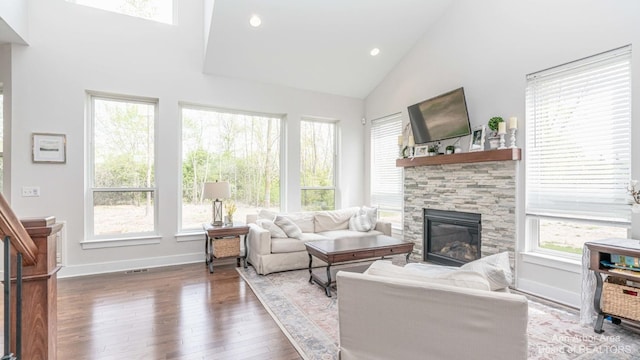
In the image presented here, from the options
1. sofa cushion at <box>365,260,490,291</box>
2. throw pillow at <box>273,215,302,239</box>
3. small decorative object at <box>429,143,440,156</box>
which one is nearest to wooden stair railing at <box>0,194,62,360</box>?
sofa cushion at <box>365,260,490,291</box>

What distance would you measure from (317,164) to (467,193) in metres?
2.71

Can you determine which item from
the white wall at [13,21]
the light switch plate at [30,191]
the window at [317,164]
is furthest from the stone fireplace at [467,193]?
the white wall at [13,21]

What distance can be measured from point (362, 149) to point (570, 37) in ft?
11.9

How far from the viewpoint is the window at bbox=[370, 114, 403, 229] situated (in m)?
5.58

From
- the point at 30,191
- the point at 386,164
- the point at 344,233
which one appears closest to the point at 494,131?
the point at 386,164

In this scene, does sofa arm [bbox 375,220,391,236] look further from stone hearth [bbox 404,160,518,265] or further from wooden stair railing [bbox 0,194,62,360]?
wooden stair railing [bbox 0,194,62,360]

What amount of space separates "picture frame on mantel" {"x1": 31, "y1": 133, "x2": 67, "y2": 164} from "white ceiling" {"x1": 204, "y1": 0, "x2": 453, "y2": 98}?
7.03 feet

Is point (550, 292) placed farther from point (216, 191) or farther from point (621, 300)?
point (216, 191)

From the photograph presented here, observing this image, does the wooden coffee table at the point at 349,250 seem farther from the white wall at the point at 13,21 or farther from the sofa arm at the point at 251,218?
the white wall at the point at 13,21

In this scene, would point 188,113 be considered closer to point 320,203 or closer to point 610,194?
point 320,203

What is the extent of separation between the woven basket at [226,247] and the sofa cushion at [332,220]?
1298 mm

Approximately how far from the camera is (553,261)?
131 inches

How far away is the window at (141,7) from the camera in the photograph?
14.2 feet

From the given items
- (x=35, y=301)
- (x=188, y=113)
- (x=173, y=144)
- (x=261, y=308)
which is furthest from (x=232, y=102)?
(x=35, y=301)
